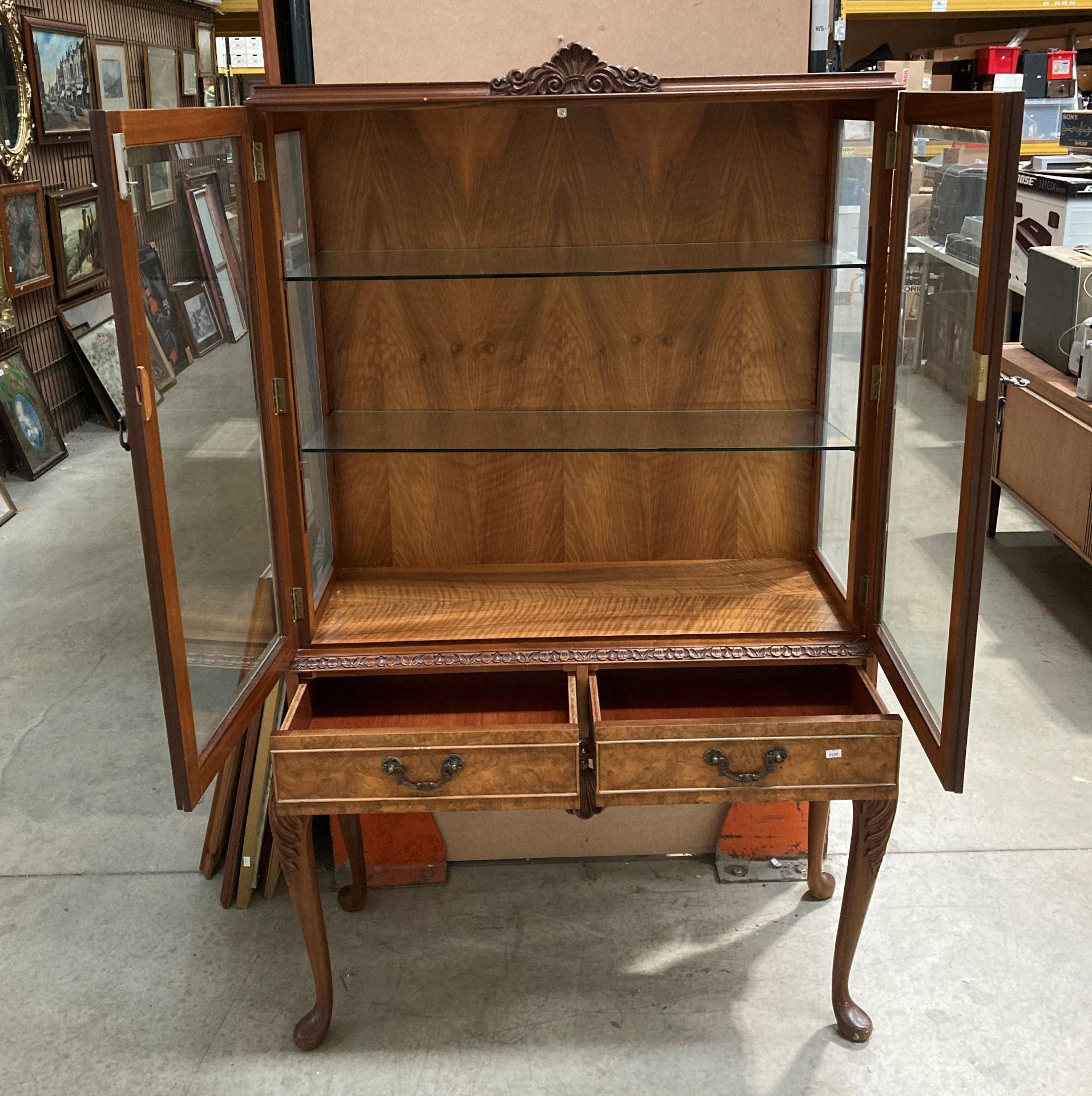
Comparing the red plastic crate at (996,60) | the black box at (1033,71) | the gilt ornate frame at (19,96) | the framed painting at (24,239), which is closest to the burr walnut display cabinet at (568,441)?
the framed painting at (24,239)

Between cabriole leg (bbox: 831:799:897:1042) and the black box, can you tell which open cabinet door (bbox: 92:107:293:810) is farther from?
the black box

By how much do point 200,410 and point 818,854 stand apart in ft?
4.99

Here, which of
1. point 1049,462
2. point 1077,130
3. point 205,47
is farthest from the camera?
point 205,47

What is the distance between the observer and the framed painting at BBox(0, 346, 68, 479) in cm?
523

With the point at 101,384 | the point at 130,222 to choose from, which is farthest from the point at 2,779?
the point at 101,384

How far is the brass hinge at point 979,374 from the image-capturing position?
1591mm

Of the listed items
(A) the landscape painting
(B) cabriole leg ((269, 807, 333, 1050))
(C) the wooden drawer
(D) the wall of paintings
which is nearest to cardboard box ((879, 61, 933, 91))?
(C) the wooden drawer

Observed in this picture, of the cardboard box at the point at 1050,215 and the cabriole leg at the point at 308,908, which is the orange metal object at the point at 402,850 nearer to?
the cabriole leg at the point at 308,908

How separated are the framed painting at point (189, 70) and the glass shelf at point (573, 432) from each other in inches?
247

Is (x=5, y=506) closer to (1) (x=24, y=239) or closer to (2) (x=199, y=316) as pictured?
(1) (x=24, y=239)

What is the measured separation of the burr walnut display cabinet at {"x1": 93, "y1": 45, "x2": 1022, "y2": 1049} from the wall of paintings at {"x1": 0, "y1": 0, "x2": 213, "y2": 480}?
130 inches

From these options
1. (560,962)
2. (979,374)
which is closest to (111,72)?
(560,962)

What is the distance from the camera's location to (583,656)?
2090 millimetres

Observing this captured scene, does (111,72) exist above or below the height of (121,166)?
above
